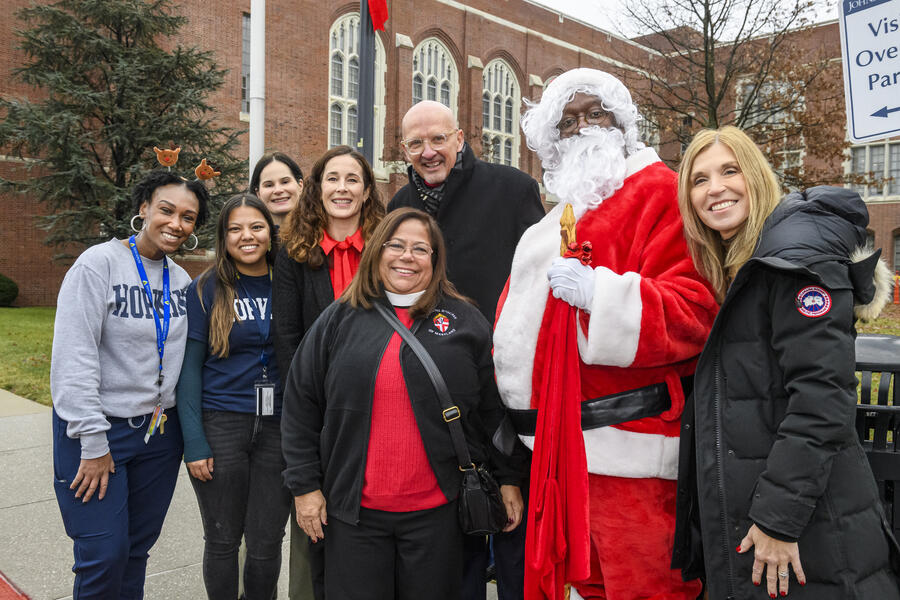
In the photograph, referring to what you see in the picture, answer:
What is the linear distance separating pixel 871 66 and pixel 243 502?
126 inches

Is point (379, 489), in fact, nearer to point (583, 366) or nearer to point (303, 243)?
point (583, 366)

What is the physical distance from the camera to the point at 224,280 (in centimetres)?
291

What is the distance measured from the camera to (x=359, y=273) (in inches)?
99.1

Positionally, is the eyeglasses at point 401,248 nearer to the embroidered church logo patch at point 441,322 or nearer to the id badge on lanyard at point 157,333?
the embroidered church logo patch at point 441,322

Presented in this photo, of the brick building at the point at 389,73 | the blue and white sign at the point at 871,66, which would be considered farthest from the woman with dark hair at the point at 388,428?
the brick building at the point at 389,73

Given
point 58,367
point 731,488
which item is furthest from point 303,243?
point 731,488

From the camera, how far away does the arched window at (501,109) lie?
94.8 feet

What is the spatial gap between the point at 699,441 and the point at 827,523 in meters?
0.36

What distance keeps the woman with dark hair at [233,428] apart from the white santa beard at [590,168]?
1.42 meters

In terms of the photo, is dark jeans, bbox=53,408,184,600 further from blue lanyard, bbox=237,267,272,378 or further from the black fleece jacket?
the black fleece jacket

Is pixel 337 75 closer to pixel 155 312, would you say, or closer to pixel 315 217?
pixel 315 217

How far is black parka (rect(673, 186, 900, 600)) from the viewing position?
5.37ft

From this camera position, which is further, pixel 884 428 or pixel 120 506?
pixel 120 506

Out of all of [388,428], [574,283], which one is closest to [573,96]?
[574,283]
